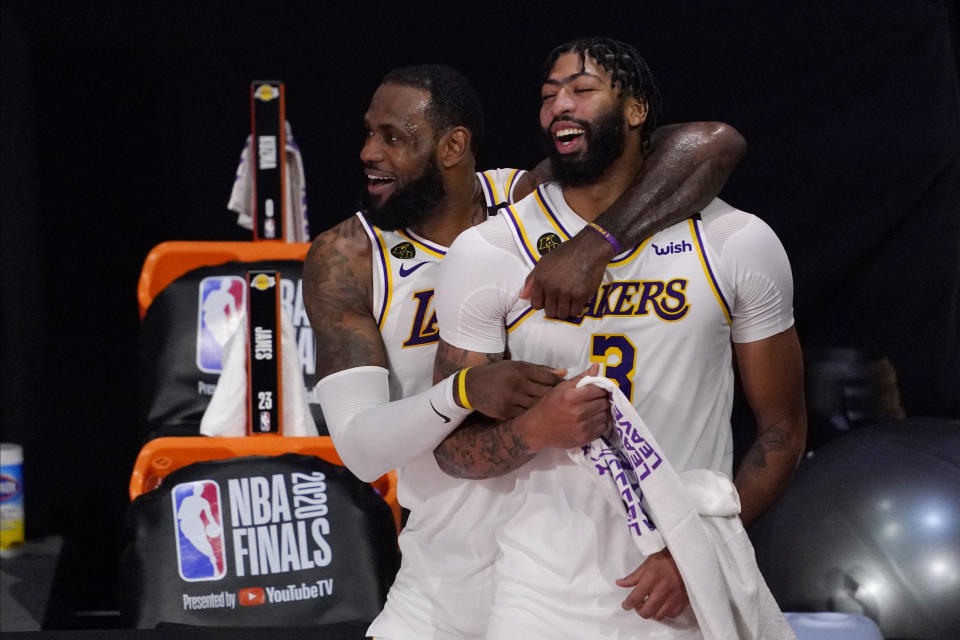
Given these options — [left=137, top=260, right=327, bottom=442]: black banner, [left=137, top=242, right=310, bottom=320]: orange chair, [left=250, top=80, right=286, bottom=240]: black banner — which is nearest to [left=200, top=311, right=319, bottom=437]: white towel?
[left=137, top=260, right=327, bottom=442]: black banner

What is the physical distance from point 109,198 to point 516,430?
9.64ft

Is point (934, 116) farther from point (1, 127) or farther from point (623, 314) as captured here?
point (1, 127)

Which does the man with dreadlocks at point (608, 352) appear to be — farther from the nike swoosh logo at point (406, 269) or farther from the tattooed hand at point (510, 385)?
the nike swoosh logo at point (406, 269)

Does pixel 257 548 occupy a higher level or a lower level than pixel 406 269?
lower

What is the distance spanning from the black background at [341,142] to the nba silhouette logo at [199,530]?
1.51 metres

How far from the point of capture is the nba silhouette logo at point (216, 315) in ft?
13.1

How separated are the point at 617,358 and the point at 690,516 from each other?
0.92 ft

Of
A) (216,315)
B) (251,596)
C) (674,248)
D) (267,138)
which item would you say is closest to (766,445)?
(674,248)

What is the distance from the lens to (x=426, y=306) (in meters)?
2.62

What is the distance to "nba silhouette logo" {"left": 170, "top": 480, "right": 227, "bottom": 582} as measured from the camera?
3289mm

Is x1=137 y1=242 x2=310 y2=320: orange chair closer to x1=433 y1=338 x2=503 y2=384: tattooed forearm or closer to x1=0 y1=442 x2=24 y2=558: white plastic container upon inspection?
x1=0 y1=442 x2=24 y2=558: white plastic container

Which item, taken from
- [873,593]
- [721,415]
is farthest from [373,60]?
[721,415]

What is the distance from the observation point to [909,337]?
4.48 meters

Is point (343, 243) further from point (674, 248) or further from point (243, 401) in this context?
point (243, 401)
